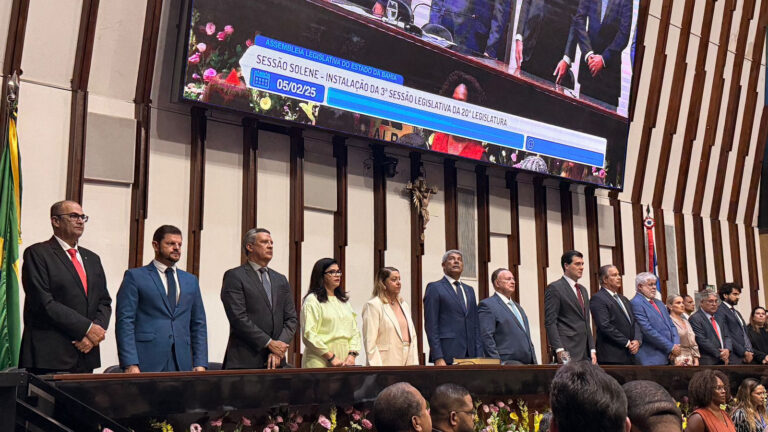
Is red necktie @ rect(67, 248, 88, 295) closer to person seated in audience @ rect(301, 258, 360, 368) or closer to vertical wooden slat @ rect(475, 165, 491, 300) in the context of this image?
person seated in audience @ rect(301, 258, 360, 368)

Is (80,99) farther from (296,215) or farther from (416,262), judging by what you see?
(416,262)

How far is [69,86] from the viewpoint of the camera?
487 centimetres

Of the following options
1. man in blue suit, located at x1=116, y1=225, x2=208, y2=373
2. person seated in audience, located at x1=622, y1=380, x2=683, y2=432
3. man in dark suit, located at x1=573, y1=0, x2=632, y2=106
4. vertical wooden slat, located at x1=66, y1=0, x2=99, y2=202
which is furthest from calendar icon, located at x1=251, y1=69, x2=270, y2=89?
person seated in audience, located at x1=622, y1=380, x2=683, y2=432

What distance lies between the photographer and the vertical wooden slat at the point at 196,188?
17.1ft

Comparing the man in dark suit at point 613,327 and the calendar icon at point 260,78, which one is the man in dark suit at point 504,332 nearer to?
the man in dark suit at point 613,327

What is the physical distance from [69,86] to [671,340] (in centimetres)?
394

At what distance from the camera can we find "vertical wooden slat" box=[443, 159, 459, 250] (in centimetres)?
666

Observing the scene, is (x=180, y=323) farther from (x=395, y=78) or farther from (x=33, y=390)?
(x=395, y=78)

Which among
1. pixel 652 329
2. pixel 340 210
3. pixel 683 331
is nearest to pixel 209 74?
pixel 340 210

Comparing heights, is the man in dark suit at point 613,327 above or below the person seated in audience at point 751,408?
above

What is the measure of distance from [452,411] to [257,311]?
5.01ft

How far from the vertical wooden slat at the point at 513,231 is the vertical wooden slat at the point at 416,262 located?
A: 39.6 inches

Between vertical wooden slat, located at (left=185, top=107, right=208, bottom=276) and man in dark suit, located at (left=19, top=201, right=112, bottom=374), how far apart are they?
68.2 inches

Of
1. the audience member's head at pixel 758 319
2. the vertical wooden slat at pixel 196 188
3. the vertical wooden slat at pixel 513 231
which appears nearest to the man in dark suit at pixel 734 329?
the audience member's head at pixel 758 319
